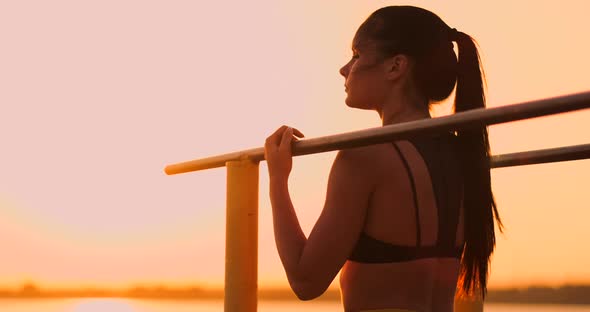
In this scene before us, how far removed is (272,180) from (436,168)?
467mm

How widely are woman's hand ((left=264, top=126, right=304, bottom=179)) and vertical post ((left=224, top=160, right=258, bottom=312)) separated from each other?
0.71ft

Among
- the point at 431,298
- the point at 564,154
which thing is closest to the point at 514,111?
the point at 431,298

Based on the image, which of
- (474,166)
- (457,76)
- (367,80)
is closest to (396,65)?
(367,80)

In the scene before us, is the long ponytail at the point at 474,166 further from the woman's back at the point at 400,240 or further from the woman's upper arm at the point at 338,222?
the woman's upper arm at the point at 338,222

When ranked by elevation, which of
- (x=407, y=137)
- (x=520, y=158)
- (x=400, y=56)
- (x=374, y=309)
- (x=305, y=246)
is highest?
(x=400, y=56)

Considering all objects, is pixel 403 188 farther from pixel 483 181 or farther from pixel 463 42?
pixel 463 42

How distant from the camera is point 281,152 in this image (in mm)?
2572

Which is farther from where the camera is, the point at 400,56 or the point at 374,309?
the point at 400,56

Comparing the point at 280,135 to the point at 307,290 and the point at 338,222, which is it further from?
the point at 307,290

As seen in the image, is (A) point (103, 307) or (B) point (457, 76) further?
(A) point (103, 307)

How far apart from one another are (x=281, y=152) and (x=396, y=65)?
1.54ft

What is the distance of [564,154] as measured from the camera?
9.81 ft

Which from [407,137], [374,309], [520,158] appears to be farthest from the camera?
[520,158]

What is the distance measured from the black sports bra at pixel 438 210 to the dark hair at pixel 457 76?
56 mm
